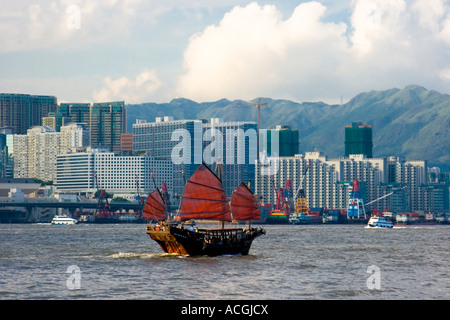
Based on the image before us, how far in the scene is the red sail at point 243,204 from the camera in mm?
110312

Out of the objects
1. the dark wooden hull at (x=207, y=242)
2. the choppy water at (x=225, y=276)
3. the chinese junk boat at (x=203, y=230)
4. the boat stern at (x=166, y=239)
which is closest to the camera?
the choppy water at (x=225, y=276)

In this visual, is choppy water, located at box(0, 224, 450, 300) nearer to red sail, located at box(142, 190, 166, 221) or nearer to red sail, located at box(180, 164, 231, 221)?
red sail, located at box(142, 190, 166, 221)

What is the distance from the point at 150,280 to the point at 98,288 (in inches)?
281

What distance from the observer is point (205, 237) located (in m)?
101

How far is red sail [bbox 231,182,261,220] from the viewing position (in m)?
110

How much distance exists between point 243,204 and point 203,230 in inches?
492

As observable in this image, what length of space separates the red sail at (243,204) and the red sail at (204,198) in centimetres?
389

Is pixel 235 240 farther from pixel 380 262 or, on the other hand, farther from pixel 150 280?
pixel 150 280

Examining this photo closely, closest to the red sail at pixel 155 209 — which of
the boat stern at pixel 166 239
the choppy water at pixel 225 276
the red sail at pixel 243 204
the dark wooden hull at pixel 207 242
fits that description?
the choppy water at pixel 225 276

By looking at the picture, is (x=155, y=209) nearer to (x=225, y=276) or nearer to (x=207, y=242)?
(x=207, y=242)

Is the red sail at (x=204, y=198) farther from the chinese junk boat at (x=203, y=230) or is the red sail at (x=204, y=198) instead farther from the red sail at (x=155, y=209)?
the red sail at (x=155, y=209)

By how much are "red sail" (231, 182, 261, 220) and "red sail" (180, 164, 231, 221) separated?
3.89 m

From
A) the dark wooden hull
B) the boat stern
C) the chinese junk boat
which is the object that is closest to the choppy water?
the dark wooden hull
